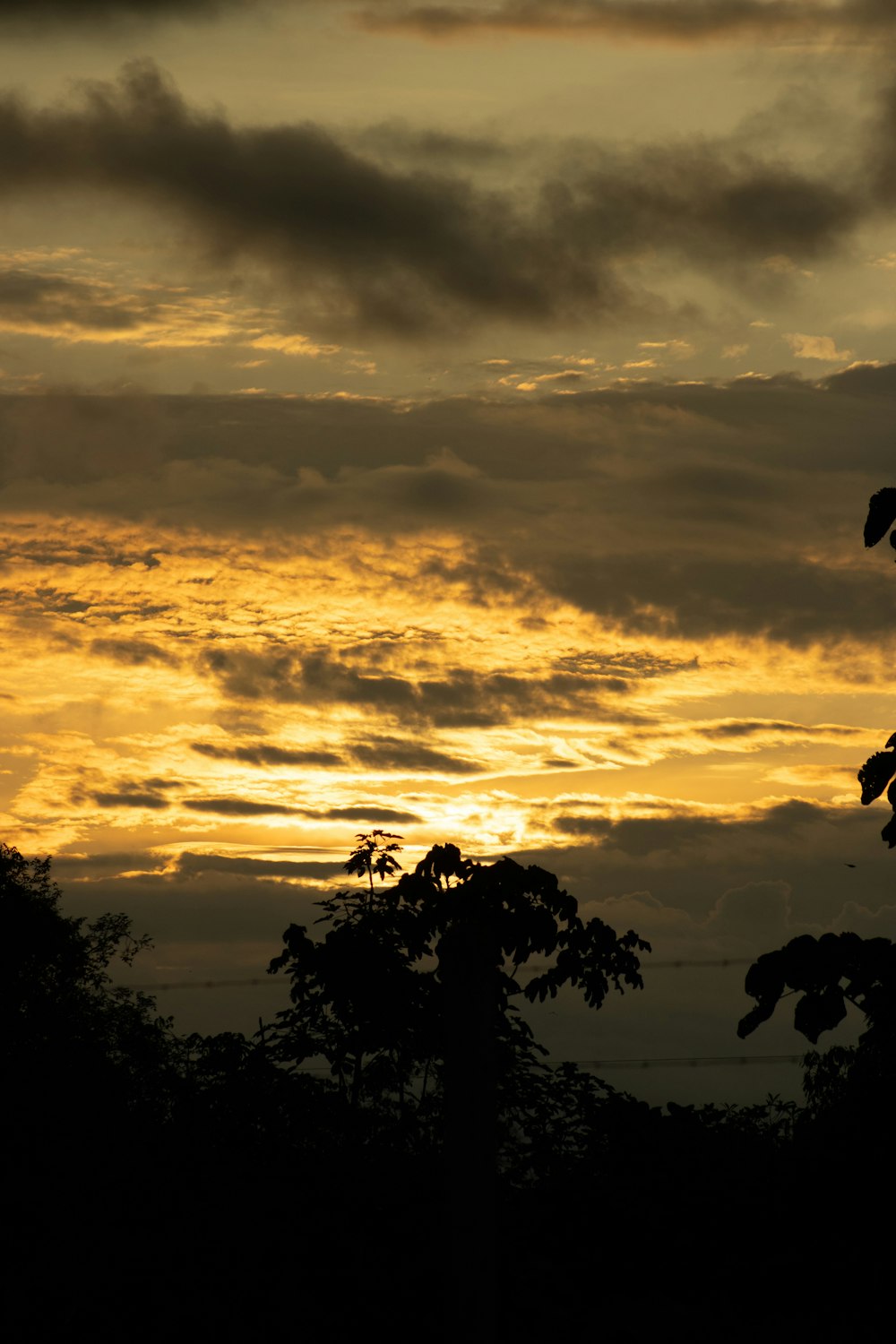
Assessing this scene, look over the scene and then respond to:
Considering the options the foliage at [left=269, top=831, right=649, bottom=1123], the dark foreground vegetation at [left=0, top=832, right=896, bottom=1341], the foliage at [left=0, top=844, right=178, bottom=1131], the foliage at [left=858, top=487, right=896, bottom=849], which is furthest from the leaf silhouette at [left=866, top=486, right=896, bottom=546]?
the foliage at [left=0, top=844, right=178, bottom=1131]

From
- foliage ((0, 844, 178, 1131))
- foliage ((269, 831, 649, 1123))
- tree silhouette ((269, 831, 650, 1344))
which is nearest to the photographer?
tree silhouette ((269, 831, 650, 1344))

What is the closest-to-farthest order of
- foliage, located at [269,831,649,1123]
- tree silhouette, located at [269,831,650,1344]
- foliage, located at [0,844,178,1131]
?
tree silhouette, located at [269,831,650,1344] → foliage, located at [269,831,649,1123] → foliage, located at [0,844,178,1131]

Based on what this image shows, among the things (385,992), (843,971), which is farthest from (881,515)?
(385,992)

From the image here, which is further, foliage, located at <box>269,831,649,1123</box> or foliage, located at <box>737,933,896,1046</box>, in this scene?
foliage, located at <box>269,831,649,1123</box>

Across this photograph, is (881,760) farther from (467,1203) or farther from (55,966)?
(55,966)

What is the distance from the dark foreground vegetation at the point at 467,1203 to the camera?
477cm

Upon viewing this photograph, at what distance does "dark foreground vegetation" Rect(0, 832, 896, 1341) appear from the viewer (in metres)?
4.77

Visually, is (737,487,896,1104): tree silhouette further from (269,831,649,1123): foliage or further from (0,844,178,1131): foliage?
(0,844,178,1131): foliage

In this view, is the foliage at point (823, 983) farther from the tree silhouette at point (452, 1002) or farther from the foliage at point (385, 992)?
the foliage at point (385, 992)

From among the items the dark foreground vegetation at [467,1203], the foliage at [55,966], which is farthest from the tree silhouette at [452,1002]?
the foliage at [55,966]

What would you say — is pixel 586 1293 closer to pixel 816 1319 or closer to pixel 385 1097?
pixel 816 1319

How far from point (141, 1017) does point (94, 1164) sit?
42.2 m

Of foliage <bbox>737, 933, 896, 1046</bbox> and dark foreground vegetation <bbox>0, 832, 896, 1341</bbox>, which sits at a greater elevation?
foliage <bbox>737, 933, 896, 1046</bbox>

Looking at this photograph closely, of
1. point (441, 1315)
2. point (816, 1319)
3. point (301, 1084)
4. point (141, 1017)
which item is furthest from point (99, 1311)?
point (141, 1017)
